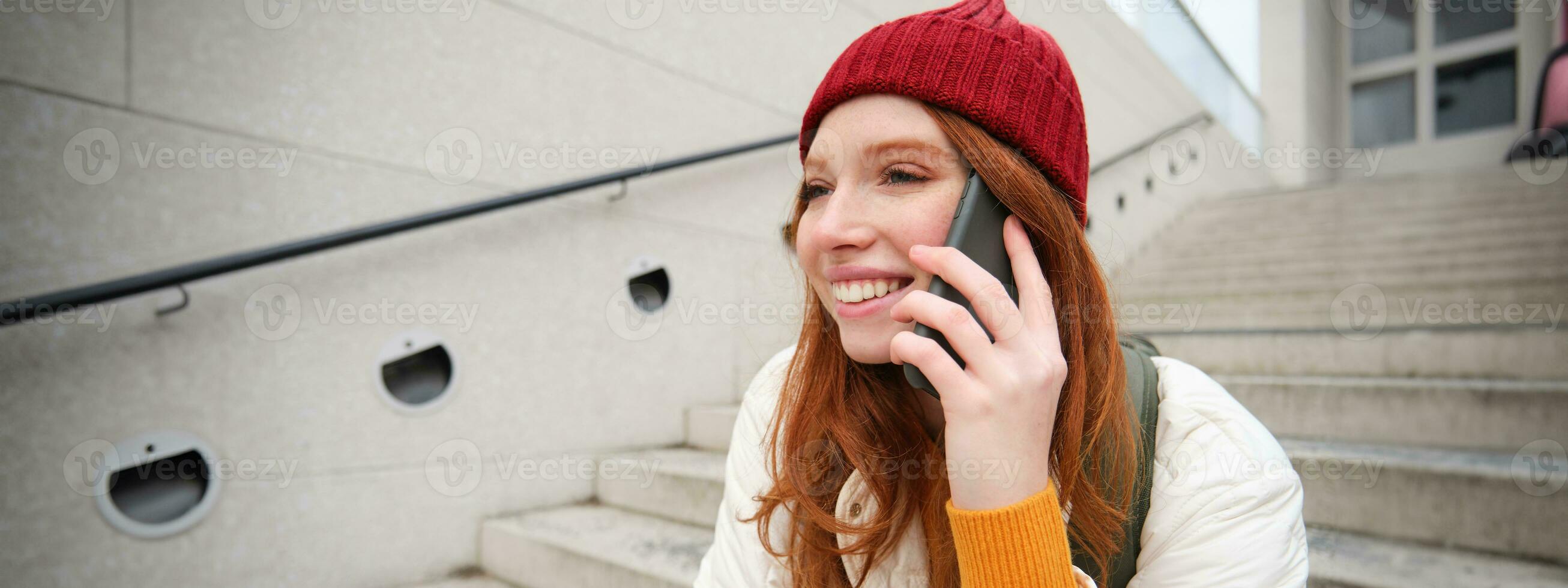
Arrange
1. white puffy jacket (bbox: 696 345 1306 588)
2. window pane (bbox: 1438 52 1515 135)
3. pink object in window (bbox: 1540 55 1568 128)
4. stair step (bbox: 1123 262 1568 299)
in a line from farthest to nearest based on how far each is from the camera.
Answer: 1. window pane (bbox: 1438 52 1515 135)
2. pink object in window (bbox: 1540 55 1568 128)
3. stair step (bbox: 1123 262 1568 299)
4. white puffy jacket (bbox: 696 345 1306 588)

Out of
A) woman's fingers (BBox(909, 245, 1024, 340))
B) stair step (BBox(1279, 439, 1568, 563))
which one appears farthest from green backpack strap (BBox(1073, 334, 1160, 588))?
stair step (BBox(1279, 439, 1568, 563))

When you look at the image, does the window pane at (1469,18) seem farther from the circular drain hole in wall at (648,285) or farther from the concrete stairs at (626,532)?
the concrete stairs at (626,532)

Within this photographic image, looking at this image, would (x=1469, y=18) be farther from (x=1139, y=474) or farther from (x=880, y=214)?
(x=880, y=214)

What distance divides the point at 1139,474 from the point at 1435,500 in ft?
3.85

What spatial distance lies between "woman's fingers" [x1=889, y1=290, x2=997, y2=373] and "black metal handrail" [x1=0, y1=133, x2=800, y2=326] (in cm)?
167

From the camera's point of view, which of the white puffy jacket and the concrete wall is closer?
the white puffy jacket

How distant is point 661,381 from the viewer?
2.84 m

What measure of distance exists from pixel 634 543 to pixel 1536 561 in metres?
2.09

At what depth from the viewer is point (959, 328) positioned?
2.48 ft

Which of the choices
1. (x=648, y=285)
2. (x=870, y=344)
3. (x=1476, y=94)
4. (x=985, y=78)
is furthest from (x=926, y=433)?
(x=1476, y=94)

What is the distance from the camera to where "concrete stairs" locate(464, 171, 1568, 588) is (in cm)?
150

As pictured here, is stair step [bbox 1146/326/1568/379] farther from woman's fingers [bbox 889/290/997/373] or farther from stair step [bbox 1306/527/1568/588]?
woman's fingers [bbox 889/290/997/373]

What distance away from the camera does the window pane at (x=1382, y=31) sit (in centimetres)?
1066

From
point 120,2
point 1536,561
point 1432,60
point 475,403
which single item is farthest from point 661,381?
point 1432,60
